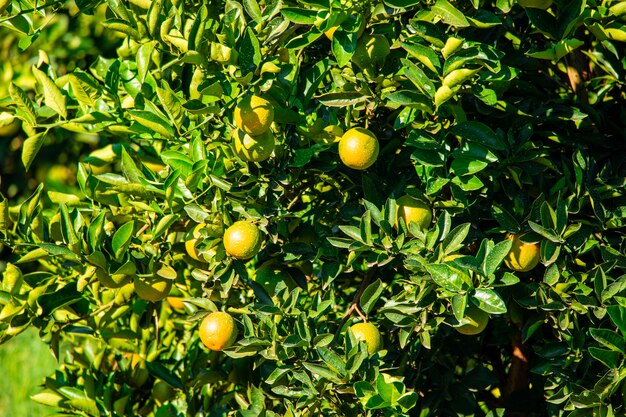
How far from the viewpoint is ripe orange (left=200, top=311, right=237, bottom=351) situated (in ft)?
4.21

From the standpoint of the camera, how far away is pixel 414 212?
4.01 feet

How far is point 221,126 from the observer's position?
4.53ft

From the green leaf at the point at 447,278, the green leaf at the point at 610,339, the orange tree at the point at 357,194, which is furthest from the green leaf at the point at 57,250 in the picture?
the green leaf at the point at 610,339

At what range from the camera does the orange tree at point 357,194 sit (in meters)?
1.14

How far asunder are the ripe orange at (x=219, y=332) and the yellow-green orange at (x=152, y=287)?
3.9 inches

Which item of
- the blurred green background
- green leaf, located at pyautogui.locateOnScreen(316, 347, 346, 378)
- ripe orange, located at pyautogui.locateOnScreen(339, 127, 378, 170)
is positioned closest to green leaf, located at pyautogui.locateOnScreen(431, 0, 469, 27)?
ripe orange, located at pyautogui.locateOnScreen(339, 127, 378, 170)

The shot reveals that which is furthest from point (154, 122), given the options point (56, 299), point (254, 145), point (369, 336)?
point (369, 336)

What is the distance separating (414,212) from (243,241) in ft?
0.91

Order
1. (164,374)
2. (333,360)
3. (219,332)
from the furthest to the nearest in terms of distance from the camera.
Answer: (164,374)
(219,332)
(333,360)

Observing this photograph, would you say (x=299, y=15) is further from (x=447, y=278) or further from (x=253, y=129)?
(x=447, y=278)

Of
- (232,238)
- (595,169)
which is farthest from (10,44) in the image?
(595,169)

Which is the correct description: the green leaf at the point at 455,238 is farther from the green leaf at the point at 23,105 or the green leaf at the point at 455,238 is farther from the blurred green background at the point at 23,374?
the blurred green background at the point at 23,374

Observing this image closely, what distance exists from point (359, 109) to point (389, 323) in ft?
1.24

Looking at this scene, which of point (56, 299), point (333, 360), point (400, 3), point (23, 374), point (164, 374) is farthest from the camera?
point (23, 374)
